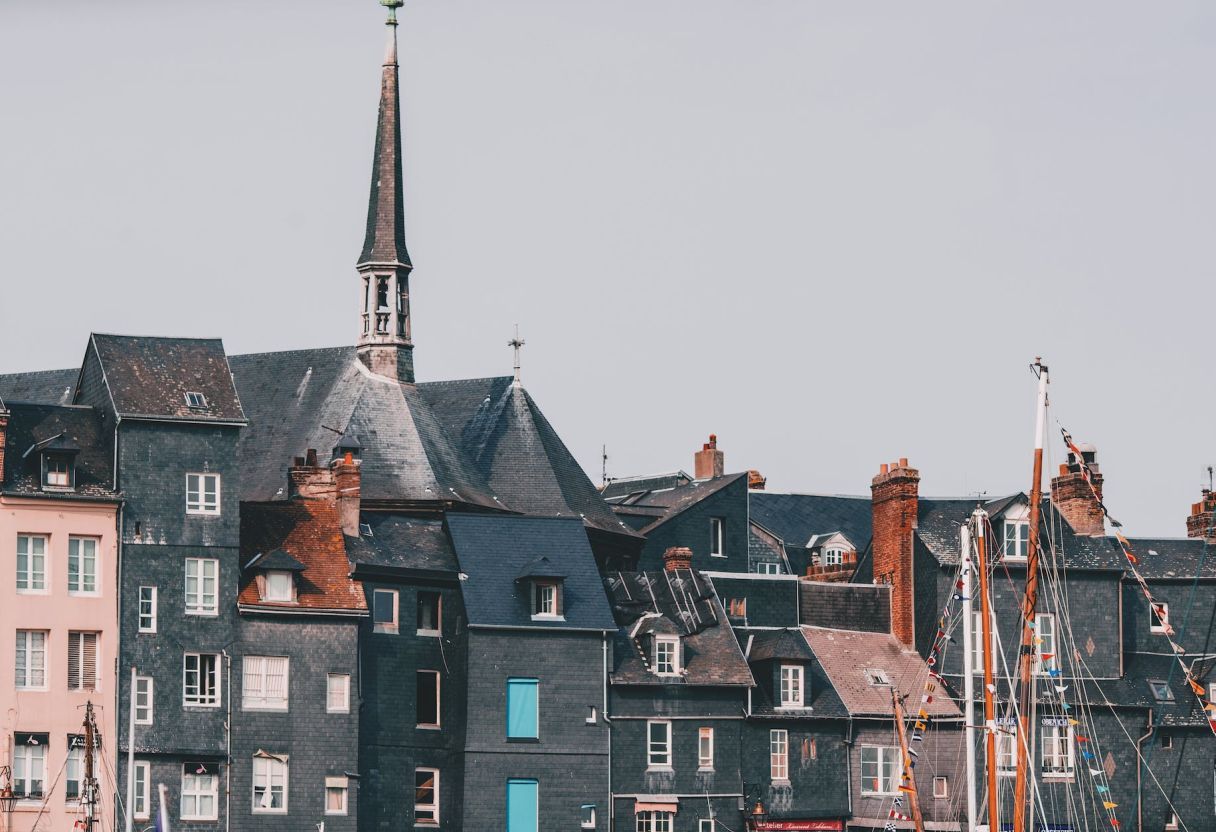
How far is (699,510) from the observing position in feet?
324

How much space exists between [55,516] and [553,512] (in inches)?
776

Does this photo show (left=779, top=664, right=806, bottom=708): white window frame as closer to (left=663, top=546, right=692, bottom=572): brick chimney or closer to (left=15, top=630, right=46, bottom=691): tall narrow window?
(left=663, top=546, right=692, bottom=572): brick chimney

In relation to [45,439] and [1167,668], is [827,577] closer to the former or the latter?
A: [1167,668]

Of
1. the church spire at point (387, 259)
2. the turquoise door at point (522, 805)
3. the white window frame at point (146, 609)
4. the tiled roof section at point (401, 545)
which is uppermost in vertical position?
the church spire at point (387, 259)

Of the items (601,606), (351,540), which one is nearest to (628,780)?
(601,606)

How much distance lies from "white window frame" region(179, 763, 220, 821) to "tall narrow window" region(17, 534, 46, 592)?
21.2 ft

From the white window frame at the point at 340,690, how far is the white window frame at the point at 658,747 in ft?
30.9

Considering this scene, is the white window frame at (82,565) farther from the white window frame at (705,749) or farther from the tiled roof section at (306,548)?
the white window frame at (705,749)

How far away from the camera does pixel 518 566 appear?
274ft

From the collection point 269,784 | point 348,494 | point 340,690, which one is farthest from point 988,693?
point 348,494

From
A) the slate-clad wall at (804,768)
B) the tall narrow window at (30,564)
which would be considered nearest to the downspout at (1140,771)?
the slate-clad wall at (804,768)

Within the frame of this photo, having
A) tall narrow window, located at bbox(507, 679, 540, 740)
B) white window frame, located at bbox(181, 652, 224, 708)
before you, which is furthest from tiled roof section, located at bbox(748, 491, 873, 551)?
white window frame, located at bbox(181, 652, 224, 708)

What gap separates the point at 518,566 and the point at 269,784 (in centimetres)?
1023

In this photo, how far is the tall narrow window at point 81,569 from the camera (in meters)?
77.6
